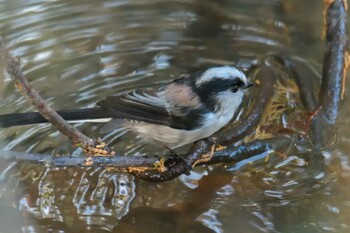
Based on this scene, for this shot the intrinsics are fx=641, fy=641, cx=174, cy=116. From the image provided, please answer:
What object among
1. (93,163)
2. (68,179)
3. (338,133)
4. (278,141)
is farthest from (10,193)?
(338,133)

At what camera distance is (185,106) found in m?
3.09

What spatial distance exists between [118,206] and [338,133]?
1.35m

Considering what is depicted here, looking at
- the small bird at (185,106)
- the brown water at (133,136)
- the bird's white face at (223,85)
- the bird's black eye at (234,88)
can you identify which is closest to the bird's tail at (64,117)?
the small bird at (185,106)

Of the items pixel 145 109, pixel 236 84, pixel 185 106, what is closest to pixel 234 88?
pixel 236 84

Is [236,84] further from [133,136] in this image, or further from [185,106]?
[133,136]

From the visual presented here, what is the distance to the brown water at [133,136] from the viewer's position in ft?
10.4

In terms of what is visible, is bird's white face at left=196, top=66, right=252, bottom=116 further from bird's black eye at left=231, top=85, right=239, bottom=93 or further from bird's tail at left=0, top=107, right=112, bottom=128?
bird's tail at left=0, top=107, right=112, bottom=128

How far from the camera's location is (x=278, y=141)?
3605mm

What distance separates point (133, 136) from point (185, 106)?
70 cm

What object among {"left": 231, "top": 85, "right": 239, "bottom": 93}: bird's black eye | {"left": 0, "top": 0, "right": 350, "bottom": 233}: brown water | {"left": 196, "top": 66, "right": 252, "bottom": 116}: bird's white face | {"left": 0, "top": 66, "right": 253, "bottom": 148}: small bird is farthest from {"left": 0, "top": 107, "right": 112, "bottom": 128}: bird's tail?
{"left": 231, "top": 85, "right": 239, "bottom": 93}: bird's black eye

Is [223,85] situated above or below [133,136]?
above

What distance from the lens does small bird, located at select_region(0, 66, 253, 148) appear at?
10.0 ft

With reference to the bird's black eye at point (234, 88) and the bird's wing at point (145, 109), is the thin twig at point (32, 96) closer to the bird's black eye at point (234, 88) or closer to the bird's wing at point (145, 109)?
the bird's wing at point (145, 109)

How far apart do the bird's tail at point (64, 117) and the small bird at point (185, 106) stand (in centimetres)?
4
